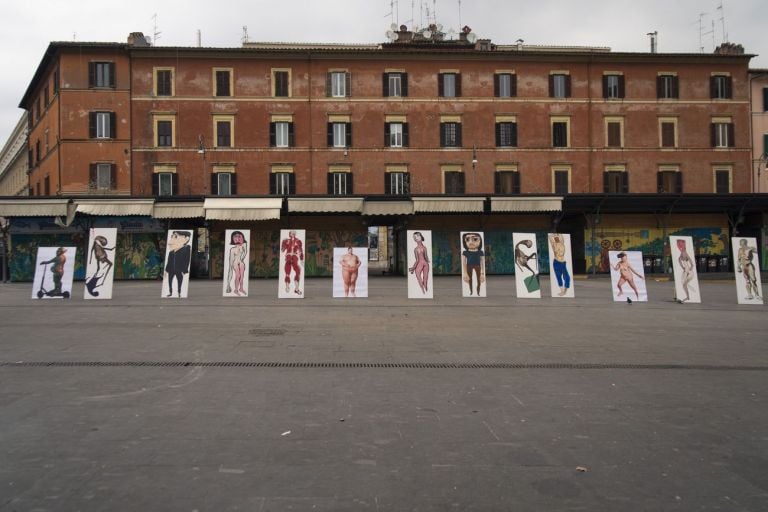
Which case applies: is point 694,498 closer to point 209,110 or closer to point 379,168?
point 379,168

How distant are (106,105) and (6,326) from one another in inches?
1127

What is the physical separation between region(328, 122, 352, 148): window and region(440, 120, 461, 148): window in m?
5.93

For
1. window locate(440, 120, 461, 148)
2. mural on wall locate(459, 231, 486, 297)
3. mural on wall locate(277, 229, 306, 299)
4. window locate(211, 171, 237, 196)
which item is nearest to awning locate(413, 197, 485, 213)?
window locate(440, 120, 461, 148)

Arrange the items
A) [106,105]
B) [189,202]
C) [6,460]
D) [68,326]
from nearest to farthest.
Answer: [6,460], [68,326], [189,202], [106,105]

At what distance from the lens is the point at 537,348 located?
1018 cm

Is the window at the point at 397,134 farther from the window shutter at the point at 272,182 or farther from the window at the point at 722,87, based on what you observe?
the window at the point at 722,87

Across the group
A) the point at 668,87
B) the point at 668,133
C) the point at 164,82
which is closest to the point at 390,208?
the point at 164,82

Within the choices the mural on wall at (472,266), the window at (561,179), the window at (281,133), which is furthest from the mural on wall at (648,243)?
the window at (281,133)

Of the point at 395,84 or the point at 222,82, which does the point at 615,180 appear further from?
the point at 222,82

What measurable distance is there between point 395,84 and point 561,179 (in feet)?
40.5

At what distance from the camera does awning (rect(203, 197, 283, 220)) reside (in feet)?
103

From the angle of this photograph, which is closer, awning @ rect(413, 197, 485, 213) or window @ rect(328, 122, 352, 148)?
awning @ rect(413, 197, 485, 213)

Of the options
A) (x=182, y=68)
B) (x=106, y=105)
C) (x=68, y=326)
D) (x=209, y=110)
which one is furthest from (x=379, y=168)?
(x=68, y=326)

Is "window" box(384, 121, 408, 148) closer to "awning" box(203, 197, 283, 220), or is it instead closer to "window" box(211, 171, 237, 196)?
"window" box(211, 171, 237, 196)
